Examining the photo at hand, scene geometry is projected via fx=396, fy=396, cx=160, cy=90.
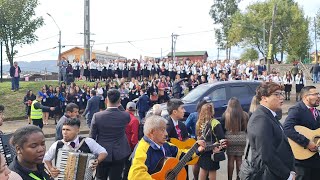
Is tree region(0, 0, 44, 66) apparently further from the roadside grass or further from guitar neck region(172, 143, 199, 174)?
guitar neck region(172, 143, 199, 174)

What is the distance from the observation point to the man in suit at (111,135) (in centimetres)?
601

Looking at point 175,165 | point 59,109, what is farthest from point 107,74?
point 175,165

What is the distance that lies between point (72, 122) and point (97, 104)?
753 cm

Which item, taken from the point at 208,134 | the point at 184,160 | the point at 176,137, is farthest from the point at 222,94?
the point at 184,160

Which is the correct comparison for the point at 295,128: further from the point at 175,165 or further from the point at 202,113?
the point at 175,165

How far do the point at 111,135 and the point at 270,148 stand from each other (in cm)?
259

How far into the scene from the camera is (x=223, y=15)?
69062mm

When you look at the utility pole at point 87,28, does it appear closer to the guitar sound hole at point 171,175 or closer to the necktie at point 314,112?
the necktie at point 314,112

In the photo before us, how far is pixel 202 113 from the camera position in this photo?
265 inches

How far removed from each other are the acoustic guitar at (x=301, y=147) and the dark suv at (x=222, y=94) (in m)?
6.44

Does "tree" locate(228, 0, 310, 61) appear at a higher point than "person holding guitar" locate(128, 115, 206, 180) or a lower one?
higher

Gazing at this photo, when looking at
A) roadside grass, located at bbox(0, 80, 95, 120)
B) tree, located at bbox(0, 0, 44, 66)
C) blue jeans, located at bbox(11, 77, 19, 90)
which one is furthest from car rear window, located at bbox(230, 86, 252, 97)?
tree, located at bbox(0, 0, 44, 66)

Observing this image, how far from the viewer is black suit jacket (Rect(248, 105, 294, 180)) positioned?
434 cm

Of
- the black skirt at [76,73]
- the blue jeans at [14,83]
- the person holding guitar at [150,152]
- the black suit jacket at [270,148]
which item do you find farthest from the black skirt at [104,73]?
the black suit jacket at [270,148]
